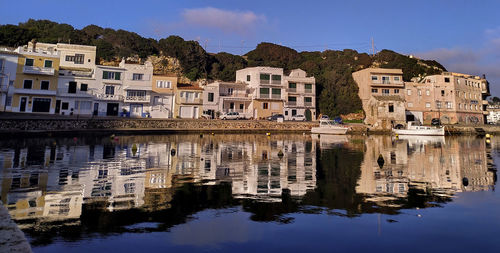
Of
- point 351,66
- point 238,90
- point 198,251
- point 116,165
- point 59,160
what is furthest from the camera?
point 351,66

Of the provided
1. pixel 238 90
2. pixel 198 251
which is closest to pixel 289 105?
pixel 238 90

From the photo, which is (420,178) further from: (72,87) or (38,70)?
(38,70)

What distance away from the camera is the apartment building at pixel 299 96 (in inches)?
2763

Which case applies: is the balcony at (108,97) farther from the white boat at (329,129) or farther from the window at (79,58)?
the white boat at (329,129)

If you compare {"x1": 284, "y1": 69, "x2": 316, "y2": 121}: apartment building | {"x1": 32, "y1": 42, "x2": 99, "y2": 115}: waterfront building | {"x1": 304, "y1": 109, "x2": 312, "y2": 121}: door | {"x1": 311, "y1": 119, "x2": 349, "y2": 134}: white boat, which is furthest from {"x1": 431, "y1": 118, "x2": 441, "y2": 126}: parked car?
{"x1": 32, "y1": 42, "x2": 99, "y2": 115}: waterfront building

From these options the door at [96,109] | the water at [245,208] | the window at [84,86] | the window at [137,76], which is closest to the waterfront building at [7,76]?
the window at [84,86]

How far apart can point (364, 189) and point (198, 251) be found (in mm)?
8766

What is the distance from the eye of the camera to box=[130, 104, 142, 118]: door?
56.3 metres

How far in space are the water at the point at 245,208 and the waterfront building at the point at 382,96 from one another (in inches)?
2031

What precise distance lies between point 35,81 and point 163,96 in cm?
2015

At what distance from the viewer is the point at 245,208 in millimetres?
10445

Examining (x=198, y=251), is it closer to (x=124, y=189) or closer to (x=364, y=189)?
(x=124, y=189)

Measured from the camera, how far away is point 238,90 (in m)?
67.9

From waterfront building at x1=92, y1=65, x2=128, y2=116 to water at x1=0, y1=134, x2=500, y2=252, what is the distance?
37.7 meters
